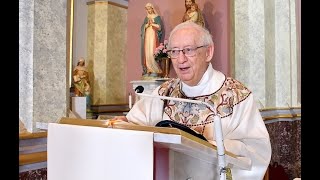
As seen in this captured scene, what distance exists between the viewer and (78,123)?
6.02 ft

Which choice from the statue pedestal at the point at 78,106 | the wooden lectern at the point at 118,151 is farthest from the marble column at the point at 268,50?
the wooden lectern at the point at 118,151

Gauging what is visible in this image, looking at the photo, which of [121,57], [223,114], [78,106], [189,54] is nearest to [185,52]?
[189,54]

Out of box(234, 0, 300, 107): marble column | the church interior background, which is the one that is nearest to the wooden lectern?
the church interior background

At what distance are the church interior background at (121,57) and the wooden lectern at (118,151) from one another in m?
0.24

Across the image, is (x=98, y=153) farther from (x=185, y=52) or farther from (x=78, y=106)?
(x=78, y=106)

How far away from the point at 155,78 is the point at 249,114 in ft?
13.8

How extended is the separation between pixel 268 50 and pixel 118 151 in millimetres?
4744

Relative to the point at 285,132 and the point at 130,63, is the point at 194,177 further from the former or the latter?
the point at 130,63

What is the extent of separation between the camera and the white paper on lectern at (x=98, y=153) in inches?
62.4

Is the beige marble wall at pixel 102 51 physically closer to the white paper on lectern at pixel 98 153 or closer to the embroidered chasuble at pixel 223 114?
the embroidered chasuble at pixel 223 114

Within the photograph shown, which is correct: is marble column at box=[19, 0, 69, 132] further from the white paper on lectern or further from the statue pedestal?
the statue pedestal

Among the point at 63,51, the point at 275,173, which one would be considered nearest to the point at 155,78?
the point at 275,173

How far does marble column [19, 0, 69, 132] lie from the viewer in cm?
266

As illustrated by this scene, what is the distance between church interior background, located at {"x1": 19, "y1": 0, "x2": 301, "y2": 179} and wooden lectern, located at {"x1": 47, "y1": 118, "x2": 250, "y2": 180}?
237mm
